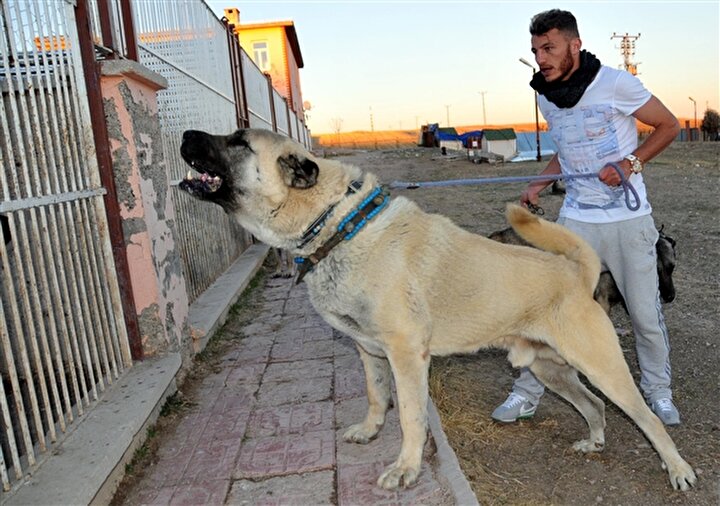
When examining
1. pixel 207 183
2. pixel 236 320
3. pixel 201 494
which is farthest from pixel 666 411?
pixel 236 320

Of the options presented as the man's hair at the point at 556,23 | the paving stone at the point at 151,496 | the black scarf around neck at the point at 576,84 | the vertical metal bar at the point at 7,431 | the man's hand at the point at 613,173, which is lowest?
the paving stone at the point at 151,496

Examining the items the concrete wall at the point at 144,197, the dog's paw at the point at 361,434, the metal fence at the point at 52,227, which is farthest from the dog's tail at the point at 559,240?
the metal fence at the point at 52,227

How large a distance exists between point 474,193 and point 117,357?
14.7 metres

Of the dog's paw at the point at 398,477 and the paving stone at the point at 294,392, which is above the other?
the dog's paw at the point at 398,477

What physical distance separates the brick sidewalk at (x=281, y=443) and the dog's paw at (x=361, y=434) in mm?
36

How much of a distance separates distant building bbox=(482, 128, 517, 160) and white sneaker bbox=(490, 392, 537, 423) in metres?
29.5

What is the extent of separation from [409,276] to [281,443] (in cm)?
135

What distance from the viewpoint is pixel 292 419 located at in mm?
3832

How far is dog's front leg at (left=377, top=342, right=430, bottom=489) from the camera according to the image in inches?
117

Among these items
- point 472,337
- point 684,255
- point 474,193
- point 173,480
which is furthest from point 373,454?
point 474,193

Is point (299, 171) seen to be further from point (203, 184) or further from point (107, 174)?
point (107, 174)

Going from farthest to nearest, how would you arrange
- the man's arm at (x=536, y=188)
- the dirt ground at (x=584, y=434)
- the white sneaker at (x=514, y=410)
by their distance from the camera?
the man's arm at (x=536, y=188), the white sneaker at (x=514, y=410), the dirt ground at (x=584, y=434)

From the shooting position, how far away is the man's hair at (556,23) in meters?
3.38

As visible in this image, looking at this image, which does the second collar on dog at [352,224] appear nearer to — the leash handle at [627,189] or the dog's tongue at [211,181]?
the dog's tongue at [211,181]
